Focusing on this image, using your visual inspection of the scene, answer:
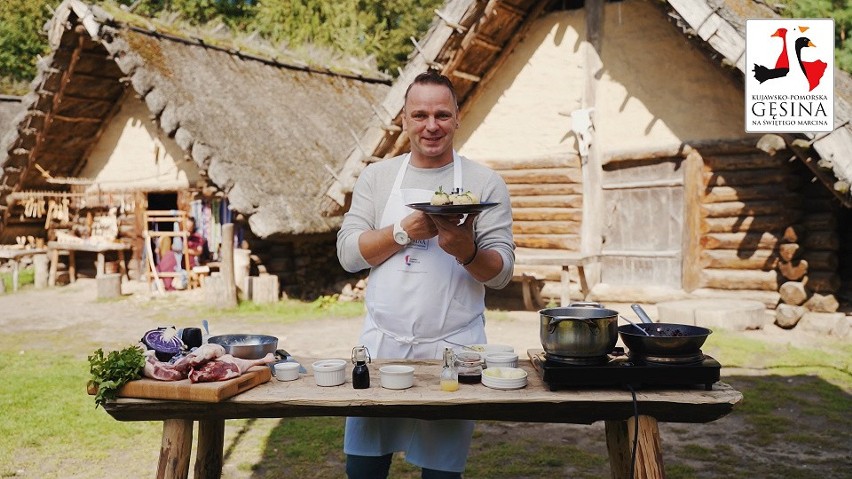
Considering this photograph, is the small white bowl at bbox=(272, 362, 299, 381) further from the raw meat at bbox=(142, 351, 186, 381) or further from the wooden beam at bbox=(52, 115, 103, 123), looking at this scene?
the wooden beam at bbox=(52, 115, 103, 123)

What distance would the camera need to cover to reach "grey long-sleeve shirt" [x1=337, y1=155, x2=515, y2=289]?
2.88 m

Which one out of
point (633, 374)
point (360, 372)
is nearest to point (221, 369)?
point (360, 372)

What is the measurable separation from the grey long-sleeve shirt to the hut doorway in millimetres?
7263

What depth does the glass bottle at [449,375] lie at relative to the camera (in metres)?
2.54

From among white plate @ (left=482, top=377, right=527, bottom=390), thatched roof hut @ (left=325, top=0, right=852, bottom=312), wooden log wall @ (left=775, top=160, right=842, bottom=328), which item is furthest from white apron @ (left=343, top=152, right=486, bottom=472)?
wooden log wall @ (left=775, top=160, right=842, bottom=328)

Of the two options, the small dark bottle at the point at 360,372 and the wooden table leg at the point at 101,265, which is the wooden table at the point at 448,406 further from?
the wooden table leg at the point at 101,265

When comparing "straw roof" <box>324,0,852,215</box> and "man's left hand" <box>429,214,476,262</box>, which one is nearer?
"man's left hand" <box>429,214,476,262</box>

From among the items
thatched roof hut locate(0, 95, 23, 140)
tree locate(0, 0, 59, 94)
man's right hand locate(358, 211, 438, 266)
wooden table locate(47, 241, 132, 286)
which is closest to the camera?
man's right hand locate(358, 211, 438, 266)

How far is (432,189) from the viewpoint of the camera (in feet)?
9.75

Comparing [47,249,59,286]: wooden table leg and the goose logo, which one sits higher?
the goose logo

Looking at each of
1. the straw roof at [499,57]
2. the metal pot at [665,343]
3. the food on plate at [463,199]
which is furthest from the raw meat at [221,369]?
the straw roof at [499,57]

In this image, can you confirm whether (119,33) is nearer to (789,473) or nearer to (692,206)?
(692,206)

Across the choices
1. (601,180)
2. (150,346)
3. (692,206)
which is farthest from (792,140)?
(150,346)

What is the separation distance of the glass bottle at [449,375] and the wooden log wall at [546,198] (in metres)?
7.95
